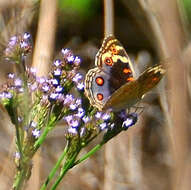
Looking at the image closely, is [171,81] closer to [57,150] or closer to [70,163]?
[70,163]

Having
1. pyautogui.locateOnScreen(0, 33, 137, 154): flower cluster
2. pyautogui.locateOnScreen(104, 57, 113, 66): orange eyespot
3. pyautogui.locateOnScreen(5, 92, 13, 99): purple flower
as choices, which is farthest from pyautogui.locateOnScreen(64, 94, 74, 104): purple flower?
pyautogui.locateOnScreen(104, 57, 113, 66): orange eyespot

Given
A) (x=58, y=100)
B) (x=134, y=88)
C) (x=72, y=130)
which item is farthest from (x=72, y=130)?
(x=134, y=88)

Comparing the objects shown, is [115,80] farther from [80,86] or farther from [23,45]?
[23,45]

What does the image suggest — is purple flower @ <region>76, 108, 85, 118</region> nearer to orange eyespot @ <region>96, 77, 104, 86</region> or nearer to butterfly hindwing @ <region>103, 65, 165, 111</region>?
butterfly hindwing @ <region>103, 65, 165, 111</region>

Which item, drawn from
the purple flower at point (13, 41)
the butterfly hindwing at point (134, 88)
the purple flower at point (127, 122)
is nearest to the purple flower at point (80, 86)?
the butterfly hindwing at point (134, 88)

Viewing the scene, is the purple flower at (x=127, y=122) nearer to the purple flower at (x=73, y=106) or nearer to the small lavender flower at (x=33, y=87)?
the purple flower at (x=73, y=106)
